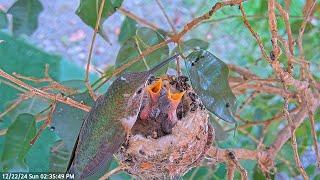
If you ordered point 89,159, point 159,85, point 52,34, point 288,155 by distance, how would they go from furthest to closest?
point 52,34
point 288,155
point 159,85
point 89,159

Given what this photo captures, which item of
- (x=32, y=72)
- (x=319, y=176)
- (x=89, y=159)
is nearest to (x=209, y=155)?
(x=89, y=159)

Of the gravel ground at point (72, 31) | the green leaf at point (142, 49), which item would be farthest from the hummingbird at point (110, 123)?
the gravel ground at point (72, 31)

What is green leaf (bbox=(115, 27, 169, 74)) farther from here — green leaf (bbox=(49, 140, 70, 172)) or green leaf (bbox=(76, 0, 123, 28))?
green leaf (bbox=(49, 140, 70, 172))

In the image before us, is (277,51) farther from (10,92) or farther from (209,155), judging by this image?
(10,92)

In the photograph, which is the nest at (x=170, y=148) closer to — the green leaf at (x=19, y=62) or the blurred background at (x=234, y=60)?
the blurred background at (x=234, y=60)

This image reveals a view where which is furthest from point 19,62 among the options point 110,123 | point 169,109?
point 110,123

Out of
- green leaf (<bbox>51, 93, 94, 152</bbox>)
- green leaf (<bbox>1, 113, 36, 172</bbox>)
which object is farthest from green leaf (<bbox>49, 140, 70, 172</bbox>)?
green leaf (<bbox>51, 93, 94, 152</bbox>)
